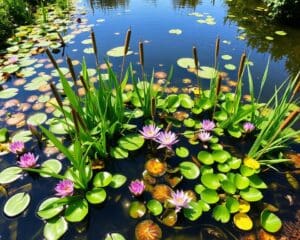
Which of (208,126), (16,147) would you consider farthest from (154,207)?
(16,147)

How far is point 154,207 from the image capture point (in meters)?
2.02

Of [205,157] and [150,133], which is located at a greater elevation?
[150,133]

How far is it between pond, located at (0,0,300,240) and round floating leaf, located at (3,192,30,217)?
0.05 meters

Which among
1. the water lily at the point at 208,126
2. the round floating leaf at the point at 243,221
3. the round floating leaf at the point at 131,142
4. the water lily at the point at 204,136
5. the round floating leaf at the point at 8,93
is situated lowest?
the round floating leaf at the point at 243,221

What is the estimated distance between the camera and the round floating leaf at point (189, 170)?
2277 millimetres

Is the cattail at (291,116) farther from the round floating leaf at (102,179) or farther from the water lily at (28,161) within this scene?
the water lily at (28,161)

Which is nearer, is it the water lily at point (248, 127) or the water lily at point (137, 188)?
the water lily at point (137, 188)

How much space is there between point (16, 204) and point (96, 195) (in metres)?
0.64

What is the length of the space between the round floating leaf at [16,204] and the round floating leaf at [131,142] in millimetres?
941

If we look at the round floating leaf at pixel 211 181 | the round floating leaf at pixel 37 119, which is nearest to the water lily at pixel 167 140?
the round floating leaf at pixel 211 181

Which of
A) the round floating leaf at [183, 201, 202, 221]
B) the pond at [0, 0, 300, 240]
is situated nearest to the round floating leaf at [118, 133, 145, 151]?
the pond at [0, 0, 300, 240]

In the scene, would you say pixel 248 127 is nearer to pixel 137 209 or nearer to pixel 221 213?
pixel 221 213

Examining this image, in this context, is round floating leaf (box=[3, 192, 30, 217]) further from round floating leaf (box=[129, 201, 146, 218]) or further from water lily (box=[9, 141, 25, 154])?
round floating leaf (box=[129, 201, 146, 218])

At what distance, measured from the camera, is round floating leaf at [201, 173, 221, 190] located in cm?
216
